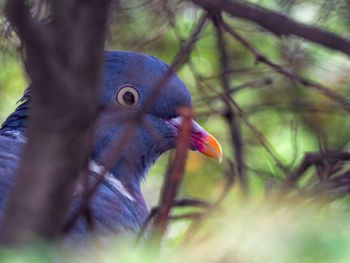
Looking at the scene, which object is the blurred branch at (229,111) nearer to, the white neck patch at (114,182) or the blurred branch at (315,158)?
the blurred branch at (315,158)

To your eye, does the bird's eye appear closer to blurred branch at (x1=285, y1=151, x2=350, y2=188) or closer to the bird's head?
the bird's head

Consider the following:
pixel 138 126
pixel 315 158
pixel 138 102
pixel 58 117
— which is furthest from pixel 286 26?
pixel 138 102

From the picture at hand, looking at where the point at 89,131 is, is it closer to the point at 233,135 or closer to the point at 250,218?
the point at 250,218

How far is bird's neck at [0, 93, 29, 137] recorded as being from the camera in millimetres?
3695

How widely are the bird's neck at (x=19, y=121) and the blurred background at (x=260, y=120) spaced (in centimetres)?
17

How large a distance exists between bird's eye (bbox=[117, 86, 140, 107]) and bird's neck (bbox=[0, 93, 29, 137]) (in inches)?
15.2

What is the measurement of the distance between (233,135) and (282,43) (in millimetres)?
655

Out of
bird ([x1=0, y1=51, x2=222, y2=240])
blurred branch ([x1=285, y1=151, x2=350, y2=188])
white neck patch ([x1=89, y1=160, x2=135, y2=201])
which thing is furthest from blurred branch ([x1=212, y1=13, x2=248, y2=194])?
white neck patch ([x1=89, y1=160, x2=135, y2=201])

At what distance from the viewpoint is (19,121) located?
3.77 m

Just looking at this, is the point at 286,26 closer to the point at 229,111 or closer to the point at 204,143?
the point at 229,111

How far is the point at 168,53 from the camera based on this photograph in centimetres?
457

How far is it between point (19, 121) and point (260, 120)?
4.31 ft

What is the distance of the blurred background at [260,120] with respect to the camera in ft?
4.99

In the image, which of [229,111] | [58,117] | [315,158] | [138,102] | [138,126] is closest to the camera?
[58,117]
